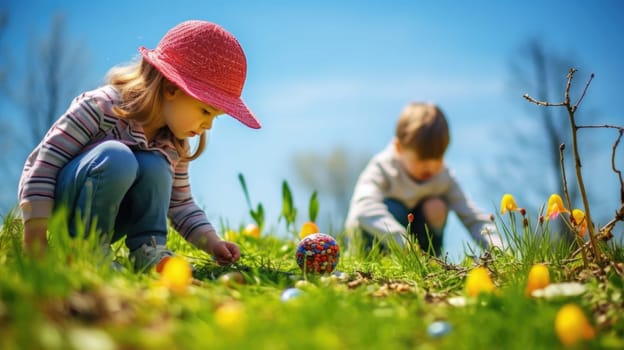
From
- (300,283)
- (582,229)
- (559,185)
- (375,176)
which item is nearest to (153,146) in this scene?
(300,283)

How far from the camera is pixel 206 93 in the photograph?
8.12 ft

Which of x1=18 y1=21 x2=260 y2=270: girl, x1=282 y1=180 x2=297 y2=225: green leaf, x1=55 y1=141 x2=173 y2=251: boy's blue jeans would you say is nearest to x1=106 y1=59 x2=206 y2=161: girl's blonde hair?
x1=18 y1=21 x2=260 y2=270: girl

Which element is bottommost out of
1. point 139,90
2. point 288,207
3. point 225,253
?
point 288,207

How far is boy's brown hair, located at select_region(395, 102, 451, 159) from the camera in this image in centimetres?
425

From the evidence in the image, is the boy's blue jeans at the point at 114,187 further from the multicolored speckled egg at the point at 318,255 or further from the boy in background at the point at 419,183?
the boy in background at the point at 419,183

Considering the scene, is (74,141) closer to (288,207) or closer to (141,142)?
(141,142)

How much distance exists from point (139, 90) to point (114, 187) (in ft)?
1.61

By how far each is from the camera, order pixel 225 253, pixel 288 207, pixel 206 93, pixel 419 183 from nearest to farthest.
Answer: pixel 206 93, pixel 225 253, pixel 288 207, pixel 419 183

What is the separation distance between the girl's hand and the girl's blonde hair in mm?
519

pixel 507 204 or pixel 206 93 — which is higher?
pixel 206 93

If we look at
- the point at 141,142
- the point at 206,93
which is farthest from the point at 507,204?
the point at 141,142

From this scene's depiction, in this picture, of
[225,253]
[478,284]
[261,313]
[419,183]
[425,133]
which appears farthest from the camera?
[419,183]

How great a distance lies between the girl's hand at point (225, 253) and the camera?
2.60 meters

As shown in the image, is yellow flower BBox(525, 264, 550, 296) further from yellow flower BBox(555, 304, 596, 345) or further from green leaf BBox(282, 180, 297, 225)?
green leaf BBox(282, 180, 297, 225)
